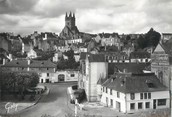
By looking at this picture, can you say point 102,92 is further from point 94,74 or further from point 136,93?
point 136,93

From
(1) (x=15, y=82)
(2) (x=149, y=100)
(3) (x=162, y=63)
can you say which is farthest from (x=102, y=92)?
(1) (x=15, y=82)

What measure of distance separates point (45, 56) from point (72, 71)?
35.5 feet

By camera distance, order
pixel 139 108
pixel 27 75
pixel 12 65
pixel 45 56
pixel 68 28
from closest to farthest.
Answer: pixel 139 108 → pixel 27 75 → pixel 12 65 → pixel 45 56 → pixel 68 28

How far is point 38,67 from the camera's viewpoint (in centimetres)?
2955

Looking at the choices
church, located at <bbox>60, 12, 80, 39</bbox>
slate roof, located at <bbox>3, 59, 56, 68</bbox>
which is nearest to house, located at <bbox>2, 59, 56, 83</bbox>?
slate roof, located at <bbox>3, 59, 56, 68</bbox>

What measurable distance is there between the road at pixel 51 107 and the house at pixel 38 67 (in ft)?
21.7

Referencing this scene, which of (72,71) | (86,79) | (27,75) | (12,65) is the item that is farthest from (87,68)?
(12,65)

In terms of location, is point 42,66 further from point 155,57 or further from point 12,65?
point 155,57

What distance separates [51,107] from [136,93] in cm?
625

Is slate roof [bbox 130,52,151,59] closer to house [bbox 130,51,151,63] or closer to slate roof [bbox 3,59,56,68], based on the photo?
house [bbox 130,51,151,63]

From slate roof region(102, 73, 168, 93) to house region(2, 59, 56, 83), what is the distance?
1281 cm

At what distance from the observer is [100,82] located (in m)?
19.7

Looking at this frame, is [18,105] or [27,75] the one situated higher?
[27,75]

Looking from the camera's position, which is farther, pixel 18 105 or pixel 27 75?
pixel 27 75
